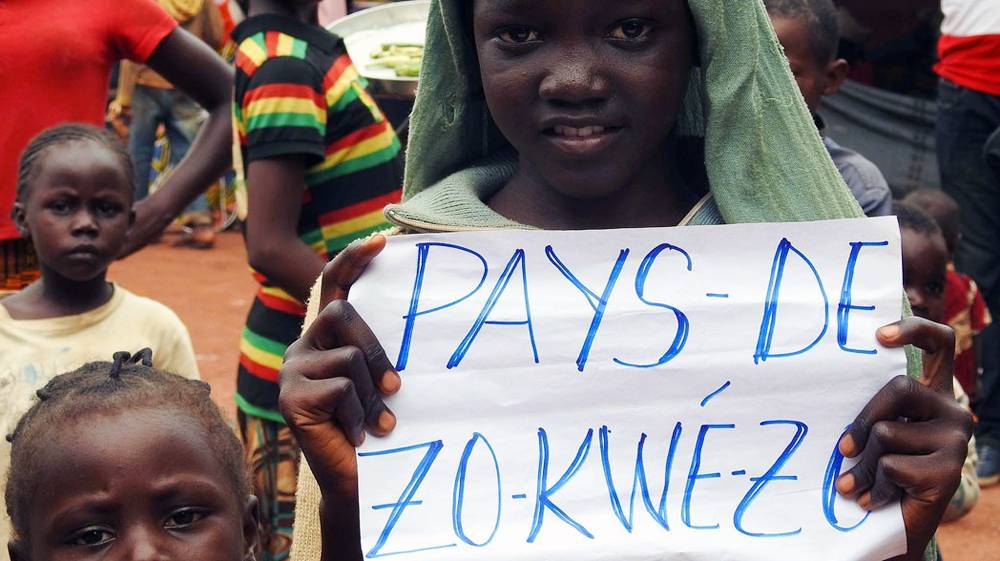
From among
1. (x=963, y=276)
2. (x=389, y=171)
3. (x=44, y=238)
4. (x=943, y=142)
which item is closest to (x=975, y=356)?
(x=963, y=276)

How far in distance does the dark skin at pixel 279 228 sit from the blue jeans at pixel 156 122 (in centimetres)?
587

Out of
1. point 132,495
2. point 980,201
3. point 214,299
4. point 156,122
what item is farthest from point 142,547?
point 156,122

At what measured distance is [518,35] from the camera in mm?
1816

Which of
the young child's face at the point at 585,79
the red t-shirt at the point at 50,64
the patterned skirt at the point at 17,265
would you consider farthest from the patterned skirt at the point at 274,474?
the young child's face at the point at 585,79

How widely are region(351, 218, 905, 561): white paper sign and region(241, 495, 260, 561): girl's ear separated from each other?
477 millimetres

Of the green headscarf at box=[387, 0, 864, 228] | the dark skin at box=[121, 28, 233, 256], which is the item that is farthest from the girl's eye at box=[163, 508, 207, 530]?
the dark skin at box=[121, 28, 233, 256]

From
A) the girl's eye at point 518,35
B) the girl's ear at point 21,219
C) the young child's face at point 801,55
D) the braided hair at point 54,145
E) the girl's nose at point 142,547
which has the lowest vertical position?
the girl's ear at point 21,219

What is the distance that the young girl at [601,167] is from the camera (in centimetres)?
169

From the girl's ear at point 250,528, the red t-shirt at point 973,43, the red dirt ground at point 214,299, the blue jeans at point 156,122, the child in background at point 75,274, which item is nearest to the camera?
the girl's ear at point 250,528

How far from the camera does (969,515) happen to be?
17.4 ft

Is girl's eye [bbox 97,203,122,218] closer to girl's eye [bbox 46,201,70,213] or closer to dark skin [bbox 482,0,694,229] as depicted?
girl's eye [bbox 46,201,70,213]

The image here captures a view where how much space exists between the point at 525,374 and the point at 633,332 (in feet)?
0.48

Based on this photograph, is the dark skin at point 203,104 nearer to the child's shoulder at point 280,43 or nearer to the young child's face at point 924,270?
the child's shoulder at point 280,43

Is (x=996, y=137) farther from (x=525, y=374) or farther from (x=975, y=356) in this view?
(x=525, y=374)
